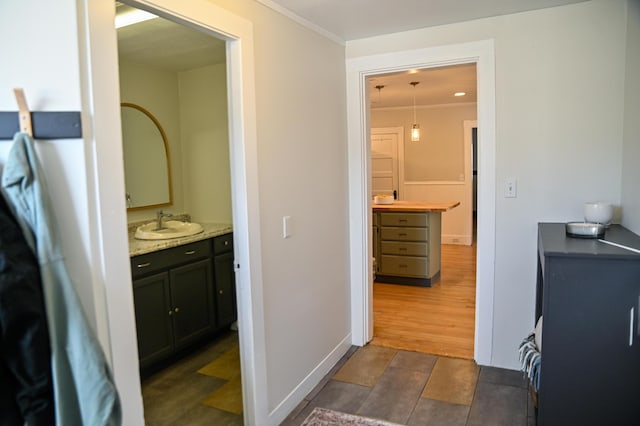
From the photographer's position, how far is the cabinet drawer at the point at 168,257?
280 cm

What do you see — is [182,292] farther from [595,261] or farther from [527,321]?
[595,261]

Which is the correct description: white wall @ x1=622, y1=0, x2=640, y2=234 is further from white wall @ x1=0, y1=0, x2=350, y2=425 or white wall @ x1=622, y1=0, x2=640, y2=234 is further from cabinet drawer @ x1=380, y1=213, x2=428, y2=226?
cabinet drawer @ x1=380, y1=213, x2=428, y2=226

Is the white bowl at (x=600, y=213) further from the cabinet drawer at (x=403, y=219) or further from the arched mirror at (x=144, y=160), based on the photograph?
the arched mirror at (x=144, y=160)

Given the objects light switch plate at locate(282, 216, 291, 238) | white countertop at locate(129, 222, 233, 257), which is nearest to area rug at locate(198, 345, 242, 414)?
white countertop at locate(129, 222, 233, 257)

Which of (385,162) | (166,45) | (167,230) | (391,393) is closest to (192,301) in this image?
(167,230)

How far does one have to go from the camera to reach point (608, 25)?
2.53 metres

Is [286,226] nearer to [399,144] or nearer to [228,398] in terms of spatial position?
[228,398]

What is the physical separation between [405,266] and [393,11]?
3.11m

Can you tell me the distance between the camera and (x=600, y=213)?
2.42 metres

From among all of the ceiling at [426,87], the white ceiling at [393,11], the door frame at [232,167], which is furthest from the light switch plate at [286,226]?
the ceiling at [426,87]

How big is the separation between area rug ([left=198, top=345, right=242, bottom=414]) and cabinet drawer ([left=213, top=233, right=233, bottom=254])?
0.75m

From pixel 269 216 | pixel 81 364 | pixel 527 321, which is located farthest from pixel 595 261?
pixel 81 364

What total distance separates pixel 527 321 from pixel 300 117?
6.30 feet

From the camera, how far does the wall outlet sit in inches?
111
